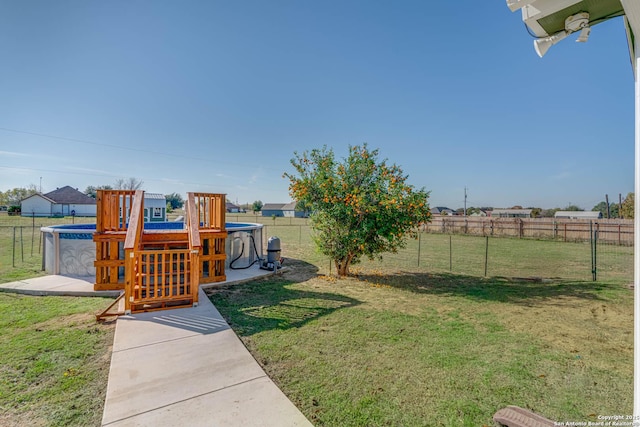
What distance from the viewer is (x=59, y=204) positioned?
1587 inches

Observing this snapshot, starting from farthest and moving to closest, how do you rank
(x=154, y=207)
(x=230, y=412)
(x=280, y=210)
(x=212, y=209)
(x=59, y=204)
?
(x=280, y=210)
(x=59, y=204)
(x=154, y=207)
(x=212, y=209)
(x=230, y=412)

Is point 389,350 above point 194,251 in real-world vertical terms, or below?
below

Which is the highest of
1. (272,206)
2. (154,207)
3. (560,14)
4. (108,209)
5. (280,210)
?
(272,206)

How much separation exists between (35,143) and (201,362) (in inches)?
1508

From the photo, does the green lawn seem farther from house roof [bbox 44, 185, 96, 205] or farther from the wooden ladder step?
house roof [bbox 44, 185, 96, 205]

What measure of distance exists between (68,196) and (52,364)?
5252cm

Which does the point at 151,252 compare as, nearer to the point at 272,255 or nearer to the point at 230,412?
the point at 272,255

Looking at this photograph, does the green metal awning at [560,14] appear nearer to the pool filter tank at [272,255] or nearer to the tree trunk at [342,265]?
the tree trunk at [342,265]

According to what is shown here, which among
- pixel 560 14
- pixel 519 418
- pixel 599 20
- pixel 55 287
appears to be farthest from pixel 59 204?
pixel 599 20

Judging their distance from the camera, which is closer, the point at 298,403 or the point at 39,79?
the point at 298,403

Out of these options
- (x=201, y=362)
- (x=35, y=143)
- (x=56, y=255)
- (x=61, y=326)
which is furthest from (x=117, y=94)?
(x=35, y=143)

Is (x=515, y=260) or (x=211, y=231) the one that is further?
(x=515, y=260)

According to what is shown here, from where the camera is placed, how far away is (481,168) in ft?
74.7

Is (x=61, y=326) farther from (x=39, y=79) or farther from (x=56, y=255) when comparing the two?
(x=39, y=79)
